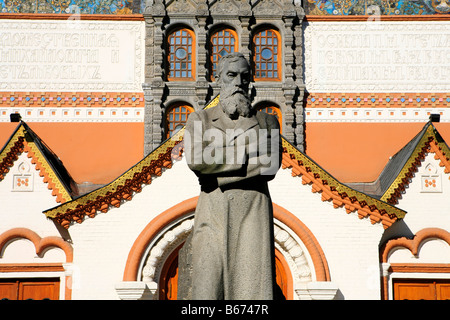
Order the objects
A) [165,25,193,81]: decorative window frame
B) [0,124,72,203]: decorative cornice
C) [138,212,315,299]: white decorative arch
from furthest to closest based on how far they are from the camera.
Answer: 1. [165,25,193,81]: decorative window frame
2. [0,124,72,203]: decorative cornice
3. [138,212,315,299]: white decorative arch

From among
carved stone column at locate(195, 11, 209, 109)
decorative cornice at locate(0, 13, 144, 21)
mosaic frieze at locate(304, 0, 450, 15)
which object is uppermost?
mosaic frieze at locate(304, 0, 450, 15)

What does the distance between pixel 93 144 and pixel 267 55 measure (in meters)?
4.67

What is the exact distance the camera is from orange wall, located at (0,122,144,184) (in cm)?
2159

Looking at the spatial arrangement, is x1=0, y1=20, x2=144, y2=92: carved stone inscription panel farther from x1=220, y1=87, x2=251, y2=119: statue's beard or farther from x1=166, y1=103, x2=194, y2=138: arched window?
x1=220, y1=87, x2=251, y2=119: statue's beard

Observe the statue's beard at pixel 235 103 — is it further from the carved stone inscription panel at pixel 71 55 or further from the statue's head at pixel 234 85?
the carved stone inscription panel at pixel 71 55

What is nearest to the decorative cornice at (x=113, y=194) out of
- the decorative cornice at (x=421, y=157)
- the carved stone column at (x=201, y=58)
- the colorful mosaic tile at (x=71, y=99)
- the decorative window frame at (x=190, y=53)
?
the carved stone column at (x=201, y=58)

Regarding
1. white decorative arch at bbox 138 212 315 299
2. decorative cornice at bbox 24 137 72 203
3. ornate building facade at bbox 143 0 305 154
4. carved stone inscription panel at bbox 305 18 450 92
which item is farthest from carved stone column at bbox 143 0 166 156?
white decorative arch at bbox 138 212 315 299

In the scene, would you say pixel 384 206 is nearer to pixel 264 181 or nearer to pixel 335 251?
pixel 335 251

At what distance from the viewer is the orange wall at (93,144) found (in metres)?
21.6

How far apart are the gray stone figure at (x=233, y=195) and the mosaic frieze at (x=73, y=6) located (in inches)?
604

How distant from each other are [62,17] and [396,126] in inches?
334

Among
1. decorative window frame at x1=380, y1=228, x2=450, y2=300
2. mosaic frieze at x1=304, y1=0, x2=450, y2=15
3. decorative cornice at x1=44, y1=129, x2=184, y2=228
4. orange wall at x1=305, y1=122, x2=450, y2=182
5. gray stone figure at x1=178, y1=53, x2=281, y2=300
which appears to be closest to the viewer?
gray stone figure at x1=178, y1=53, x2=281, y2=300

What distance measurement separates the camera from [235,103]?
303 inches
